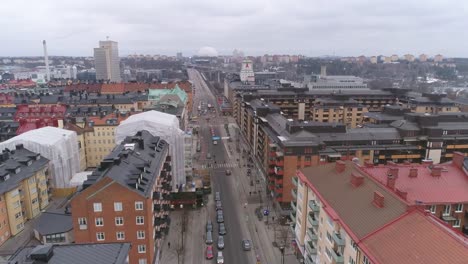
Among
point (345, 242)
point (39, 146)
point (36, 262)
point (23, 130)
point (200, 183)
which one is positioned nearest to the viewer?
point (36, 262)

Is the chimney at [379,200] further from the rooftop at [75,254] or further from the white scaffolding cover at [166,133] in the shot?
the white scaffolding cover at [166,133]

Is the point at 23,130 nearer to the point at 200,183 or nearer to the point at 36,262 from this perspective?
the point at 200,183

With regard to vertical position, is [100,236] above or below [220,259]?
above

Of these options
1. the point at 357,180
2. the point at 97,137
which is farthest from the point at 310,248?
the point at 97,137

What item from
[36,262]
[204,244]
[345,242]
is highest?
[36,262]

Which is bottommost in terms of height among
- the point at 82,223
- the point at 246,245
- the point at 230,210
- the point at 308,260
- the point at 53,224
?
the point at 230,210

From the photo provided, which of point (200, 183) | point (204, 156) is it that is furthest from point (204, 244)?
point (204, 156)

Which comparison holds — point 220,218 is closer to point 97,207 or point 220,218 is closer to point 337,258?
point 97,207

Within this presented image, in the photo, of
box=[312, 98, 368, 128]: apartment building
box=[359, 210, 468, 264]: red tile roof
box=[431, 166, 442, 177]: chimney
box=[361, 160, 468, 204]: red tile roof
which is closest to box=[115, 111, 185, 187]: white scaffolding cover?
box=[361, 160, 468, 204]: red tile roof
